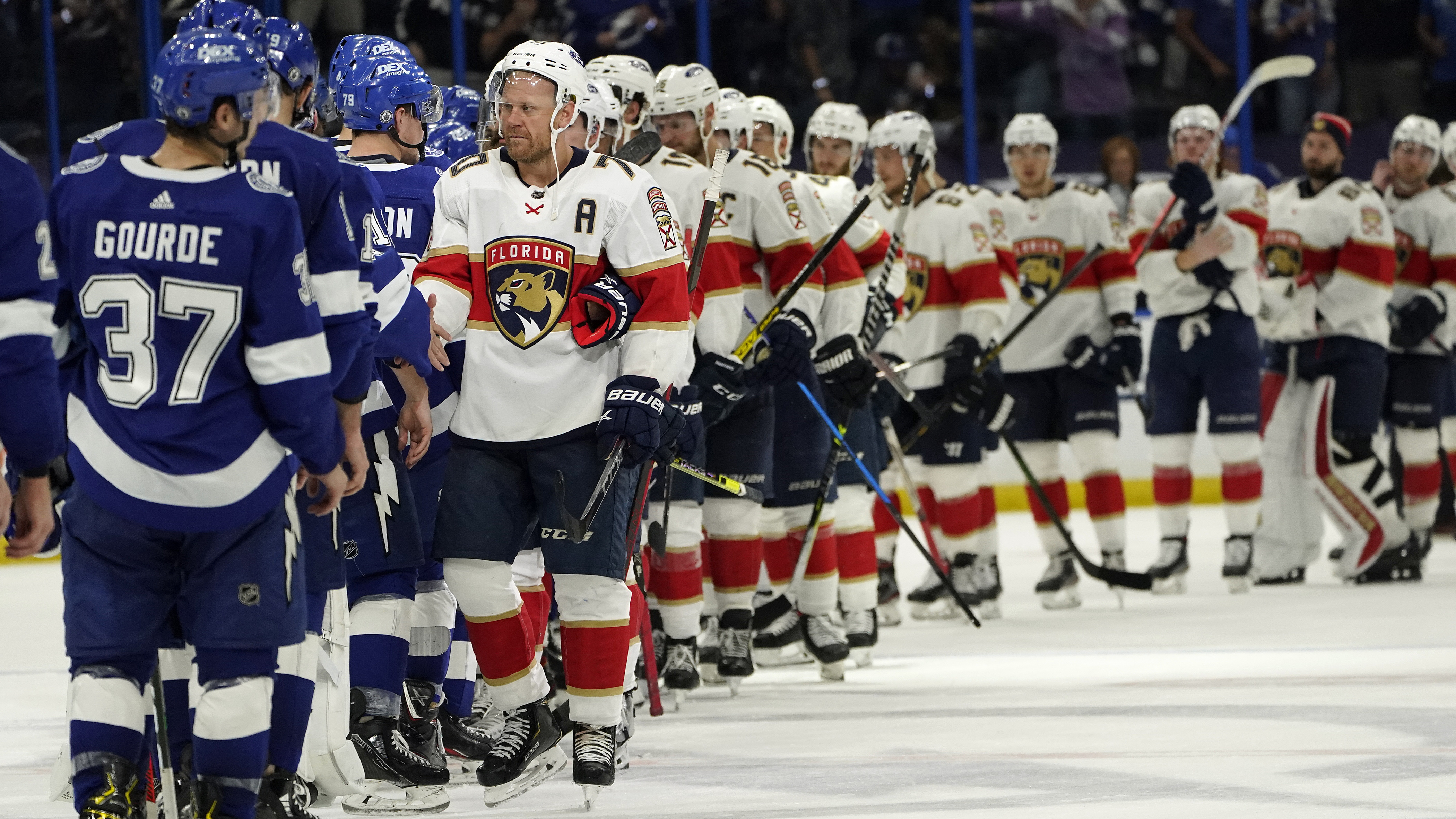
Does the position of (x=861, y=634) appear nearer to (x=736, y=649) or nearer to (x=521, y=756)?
(x=736, y=649)

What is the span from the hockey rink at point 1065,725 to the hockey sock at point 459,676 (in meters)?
0.38

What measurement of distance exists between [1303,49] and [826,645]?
7.05m

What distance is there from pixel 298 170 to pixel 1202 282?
507cm

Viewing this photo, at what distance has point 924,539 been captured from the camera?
970 centimetres

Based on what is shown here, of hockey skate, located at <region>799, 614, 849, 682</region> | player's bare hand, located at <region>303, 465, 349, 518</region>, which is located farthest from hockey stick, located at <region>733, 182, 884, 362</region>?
player's bare hand, located at <region>303, 465, 349, 518</region>

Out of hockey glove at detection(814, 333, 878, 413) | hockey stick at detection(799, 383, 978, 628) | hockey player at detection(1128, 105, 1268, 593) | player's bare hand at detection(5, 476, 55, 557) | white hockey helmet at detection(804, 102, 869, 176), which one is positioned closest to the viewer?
player's bare hand at detection(5, 476, 55, 557)

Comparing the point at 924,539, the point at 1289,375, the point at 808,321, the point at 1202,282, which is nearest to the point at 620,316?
the point at 808,321

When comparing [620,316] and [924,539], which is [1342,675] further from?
[924,539]

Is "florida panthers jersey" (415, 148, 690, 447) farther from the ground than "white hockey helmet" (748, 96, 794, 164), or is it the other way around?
"white hockey helmet" (748, 96, 794, 164)

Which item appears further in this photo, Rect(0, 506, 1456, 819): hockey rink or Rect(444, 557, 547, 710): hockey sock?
Rect(444, 557, 547, 710): hockey sock

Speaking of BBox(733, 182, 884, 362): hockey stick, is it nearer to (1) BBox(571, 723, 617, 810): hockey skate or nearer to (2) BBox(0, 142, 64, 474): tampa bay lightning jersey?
(1) BBox(571, 723, 617, 810): hockey skate

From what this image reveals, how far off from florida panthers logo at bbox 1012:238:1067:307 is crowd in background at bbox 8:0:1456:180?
12.4 ft

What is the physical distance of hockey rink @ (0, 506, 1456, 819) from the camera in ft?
12.4

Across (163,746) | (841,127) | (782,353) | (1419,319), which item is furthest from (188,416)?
(1419,319)
